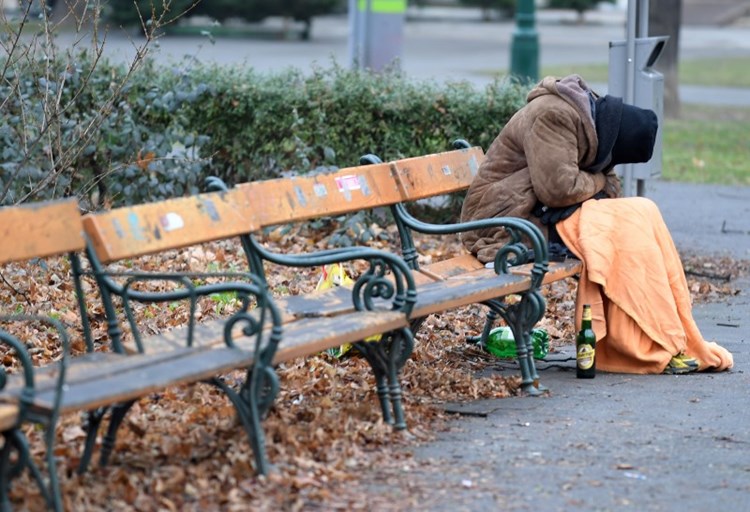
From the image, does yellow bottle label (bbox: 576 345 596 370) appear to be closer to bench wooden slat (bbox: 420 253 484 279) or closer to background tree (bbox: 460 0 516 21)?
bench wooden slat (bbox: 420 253 484 279)

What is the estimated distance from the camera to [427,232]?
5895 mm

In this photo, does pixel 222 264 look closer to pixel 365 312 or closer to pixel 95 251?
pixel 365 312

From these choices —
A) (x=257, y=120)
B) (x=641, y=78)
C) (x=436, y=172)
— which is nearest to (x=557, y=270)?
(x=436, y=172)

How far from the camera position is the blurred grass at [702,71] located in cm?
2325

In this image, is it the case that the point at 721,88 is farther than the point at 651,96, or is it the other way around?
the point at 721,88

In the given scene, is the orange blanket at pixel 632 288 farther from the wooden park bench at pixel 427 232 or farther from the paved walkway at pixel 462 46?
the paved walkway at pixel 462 46

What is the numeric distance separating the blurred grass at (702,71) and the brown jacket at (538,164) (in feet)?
52.8

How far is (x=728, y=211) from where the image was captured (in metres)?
11.2

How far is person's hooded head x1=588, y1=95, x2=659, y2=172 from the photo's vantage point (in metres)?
6.12

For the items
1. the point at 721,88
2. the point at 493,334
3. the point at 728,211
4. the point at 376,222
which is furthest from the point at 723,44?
the point at 493,334

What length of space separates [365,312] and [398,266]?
Answer: 9.3 inches

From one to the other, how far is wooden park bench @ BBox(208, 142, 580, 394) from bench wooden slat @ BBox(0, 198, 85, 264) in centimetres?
72

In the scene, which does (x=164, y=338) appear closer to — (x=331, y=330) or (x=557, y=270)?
(x=331, y=330)

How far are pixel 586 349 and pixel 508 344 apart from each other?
554 millimetres
